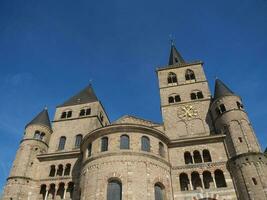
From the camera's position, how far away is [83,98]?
43344 millimetres

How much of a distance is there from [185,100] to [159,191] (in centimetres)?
1583

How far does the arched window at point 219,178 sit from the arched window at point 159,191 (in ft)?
18.9

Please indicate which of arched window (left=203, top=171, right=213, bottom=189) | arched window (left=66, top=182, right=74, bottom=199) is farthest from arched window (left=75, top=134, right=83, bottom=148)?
arched window (left=203, top=171, right=213, bottom=189)

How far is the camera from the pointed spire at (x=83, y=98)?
42.0 metres

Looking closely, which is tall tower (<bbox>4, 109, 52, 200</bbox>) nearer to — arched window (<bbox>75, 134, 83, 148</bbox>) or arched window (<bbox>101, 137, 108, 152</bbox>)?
arched window (<bbox>75, 134, 83, 148</bbox>)

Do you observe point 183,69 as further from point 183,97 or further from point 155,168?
point 155,168

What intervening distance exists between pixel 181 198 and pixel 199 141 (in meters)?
6.60

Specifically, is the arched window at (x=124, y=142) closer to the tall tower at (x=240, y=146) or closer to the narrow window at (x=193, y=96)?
the tall tower at (x=240, y=146)

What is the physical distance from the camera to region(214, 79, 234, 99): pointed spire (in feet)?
107

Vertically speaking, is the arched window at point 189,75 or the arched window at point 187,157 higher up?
the arched window at point 189,75

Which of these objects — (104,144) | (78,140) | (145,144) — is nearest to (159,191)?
(145,144)

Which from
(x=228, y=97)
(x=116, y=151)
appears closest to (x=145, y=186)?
(x=116, y=151)

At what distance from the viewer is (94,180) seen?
23.9 metres

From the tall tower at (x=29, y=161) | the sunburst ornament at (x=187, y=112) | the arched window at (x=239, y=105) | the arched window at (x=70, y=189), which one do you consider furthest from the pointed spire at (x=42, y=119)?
the arched window at (x=239, y=105)
